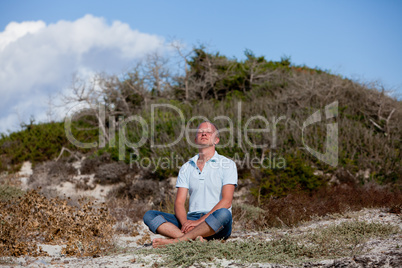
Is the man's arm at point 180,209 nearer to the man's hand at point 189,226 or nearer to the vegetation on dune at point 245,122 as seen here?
the man's hand at point 189,226

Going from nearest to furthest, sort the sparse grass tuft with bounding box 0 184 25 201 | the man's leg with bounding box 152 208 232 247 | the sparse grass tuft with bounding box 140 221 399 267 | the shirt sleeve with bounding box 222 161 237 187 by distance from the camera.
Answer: the sparse grass tuft with bounding box 140 221 399 267, the man's leg with bounding box 152 208 232 247, the shirt sleeve with bounding box 222 161 237 187, the sparse grass tuft with bounding box 0 184 25 201

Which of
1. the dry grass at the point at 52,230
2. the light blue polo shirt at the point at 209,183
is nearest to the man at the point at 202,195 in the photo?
the light blue polo shirt at the point at 209,183

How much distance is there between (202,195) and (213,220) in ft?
1.55

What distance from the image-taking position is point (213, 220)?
4152mm

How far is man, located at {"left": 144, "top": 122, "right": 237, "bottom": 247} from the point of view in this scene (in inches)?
171

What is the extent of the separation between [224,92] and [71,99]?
6555 millimetres

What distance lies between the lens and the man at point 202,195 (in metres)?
4.33

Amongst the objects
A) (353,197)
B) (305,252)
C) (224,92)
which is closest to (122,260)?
A: (305,252)

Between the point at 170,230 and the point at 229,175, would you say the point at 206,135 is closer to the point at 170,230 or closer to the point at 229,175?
the point at 229,175

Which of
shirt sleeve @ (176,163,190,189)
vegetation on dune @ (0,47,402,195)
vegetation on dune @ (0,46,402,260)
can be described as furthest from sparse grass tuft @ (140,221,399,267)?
vegetation on dune @ (0,47,402,195)

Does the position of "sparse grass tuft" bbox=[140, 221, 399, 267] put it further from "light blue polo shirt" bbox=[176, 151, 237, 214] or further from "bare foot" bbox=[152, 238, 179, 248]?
"light blue polo shirt" bbox=[176, 151, 237, 214]

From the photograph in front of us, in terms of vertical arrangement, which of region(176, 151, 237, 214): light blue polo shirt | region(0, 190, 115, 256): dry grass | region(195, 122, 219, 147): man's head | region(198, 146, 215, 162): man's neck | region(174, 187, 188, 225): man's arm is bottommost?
region(0, 190, 115, 256): dry grass

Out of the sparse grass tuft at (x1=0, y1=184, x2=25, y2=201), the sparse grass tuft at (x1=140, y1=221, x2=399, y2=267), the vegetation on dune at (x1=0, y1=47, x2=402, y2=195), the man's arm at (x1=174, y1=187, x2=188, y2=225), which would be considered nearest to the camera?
the sparse grass tuft at (x1=140, y1=221, x2=399, y2=267)

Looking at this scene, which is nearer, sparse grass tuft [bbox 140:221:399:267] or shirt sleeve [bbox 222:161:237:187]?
sparse grass tuft [bbox 140:221:399:267]
